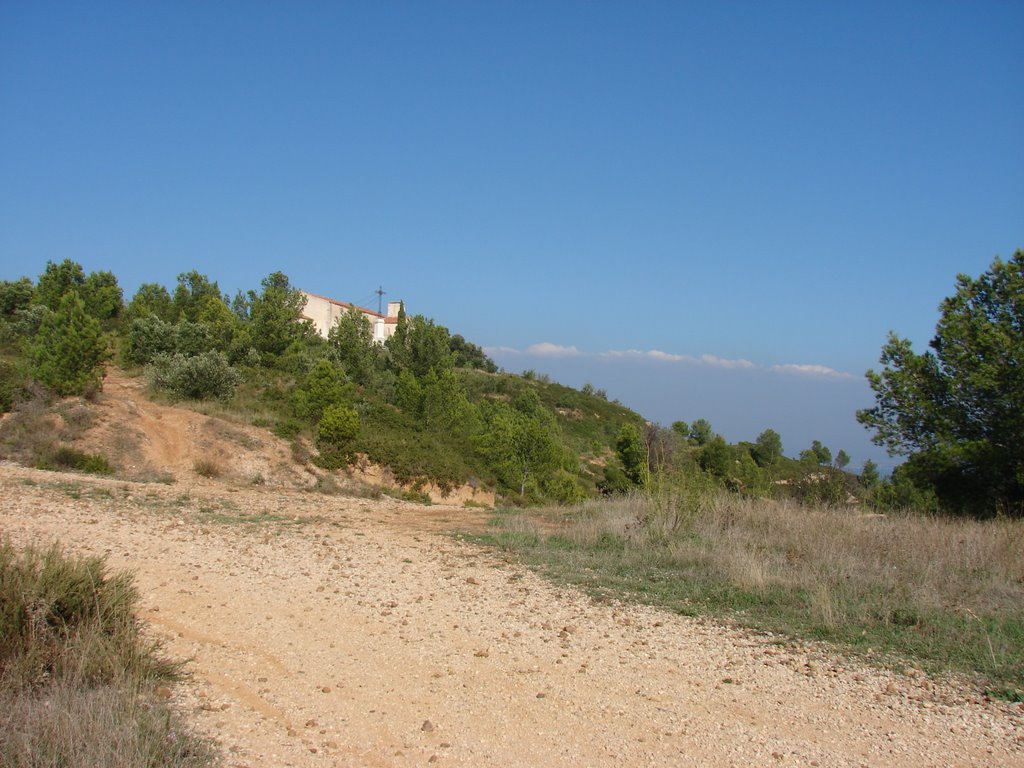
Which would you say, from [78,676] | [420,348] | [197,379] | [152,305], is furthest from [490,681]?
[152,305]

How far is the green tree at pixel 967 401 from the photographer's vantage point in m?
15.2

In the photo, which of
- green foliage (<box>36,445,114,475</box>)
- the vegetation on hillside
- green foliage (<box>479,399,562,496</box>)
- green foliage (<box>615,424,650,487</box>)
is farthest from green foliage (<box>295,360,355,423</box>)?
green foliage (<box>615,424,650,487</box>)

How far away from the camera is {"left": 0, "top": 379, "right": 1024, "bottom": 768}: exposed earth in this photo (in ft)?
13.4

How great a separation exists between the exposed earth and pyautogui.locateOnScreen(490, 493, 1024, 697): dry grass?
624 millimetres

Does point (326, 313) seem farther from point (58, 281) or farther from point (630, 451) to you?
point (630, 451)

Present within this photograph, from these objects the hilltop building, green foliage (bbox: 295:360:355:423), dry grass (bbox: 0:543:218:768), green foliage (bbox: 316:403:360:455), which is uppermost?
the hilltop building

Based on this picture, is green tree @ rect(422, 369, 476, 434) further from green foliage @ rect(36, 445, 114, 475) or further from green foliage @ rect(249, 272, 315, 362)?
green foliage @ rect(36, 445, 114, 475)

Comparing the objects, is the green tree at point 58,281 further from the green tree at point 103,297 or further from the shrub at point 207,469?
the shrub at point 207,469

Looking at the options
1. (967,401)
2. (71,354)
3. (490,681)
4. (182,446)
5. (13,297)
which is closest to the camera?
(490,681)

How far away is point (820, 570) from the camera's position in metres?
8.61

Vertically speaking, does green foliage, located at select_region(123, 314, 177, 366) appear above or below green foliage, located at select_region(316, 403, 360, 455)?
above

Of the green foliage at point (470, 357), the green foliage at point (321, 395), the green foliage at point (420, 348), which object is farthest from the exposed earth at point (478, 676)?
the green foliage at point (470, 357)

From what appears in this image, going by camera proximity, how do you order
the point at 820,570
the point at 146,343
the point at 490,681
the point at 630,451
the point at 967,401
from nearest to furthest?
the point at 490,681 → the point at 820,570 → the point at 967,401 → the point at 630,451 → the point at 146,343

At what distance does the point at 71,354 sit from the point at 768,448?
2108 inches
